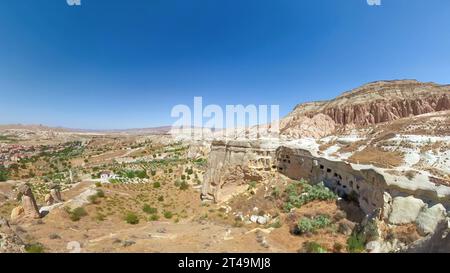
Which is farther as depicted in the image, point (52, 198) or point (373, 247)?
point (52, 198)

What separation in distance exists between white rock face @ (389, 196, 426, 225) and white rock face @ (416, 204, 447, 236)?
0.38 metres

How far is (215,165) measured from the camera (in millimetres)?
19516

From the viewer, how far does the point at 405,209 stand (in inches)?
324

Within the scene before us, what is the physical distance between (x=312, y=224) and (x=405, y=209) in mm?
3761

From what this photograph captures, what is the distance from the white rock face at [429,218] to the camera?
7.17m

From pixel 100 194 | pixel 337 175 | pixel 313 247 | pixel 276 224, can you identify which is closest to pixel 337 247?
pixel 313 247

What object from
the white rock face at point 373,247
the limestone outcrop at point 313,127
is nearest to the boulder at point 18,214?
the white rock face at point 373,247

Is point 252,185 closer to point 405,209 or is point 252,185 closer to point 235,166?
point 235,166

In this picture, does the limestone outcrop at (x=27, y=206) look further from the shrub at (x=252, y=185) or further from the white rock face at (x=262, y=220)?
the shrub at (x=252, y=185)

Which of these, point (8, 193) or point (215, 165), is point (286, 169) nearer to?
point (215, 165)

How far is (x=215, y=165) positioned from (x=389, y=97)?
178ft

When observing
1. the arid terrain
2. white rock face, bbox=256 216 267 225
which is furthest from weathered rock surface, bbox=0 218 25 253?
white rock face, bbox=256 216 267 225

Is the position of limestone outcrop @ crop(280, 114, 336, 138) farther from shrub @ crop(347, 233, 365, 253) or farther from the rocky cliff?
shrub @ crop(347, 233, 365, 253)

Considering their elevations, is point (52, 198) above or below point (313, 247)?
below
